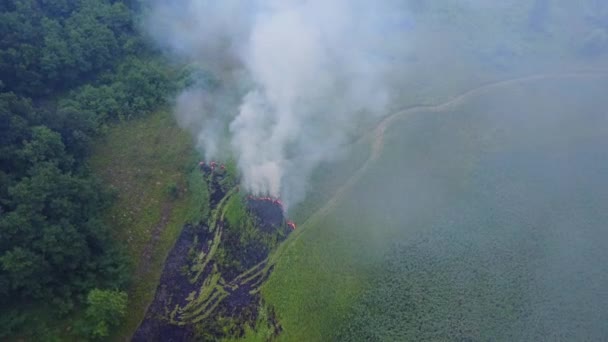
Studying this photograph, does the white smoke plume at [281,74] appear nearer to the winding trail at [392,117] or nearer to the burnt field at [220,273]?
the winding trail at [392,117]

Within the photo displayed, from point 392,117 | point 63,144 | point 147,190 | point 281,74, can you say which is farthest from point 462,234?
point 63,144

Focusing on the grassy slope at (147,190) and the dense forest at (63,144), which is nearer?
the dense forest at (63,144)

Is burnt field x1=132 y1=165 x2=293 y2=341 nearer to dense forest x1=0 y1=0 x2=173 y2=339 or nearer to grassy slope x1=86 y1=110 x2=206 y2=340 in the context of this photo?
grassy slope x1=86 y1=110 x2=206 y2=340

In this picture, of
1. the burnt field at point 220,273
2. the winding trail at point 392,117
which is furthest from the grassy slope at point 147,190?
the winding trail at point 392,117

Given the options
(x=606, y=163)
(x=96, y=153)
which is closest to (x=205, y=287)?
(x=96, y=153)

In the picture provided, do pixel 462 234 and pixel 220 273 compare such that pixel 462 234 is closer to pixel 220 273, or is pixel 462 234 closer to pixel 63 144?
pixel 220 273

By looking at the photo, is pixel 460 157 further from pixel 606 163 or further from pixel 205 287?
pixel 205 287
